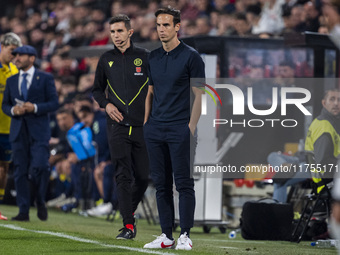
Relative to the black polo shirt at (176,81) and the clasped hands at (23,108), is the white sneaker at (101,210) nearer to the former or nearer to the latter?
the clasped hands at (23,108)

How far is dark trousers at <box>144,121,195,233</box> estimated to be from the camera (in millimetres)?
7898

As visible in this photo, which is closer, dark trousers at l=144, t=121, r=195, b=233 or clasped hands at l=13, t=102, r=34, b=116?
dark trousers at l=144, t=121, r=195, b=233

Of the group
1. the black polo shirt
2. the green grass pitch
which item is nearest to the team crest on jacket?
the black polo shirt

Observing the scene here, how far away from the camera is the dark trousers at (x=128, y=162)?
8.98 m

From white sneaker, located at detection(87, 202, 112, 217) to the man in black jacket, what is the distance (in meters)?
5.55

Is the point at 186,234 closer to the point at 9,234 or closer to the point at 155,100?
the point at 155,100

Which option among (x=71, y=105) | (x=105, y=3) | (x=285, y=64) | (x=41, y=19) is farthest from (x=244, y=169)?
(x=41, y=19)

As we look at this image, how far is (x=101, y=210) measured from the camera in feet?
48.4

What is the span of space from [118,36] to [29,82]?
2.81 m

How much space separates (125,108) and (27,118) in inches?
107

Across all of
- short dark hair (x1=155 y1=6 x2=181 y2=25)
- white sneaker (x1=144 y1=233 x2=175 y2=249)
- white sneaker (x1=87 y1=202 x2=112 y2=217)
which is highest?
short dark hair (x1=155 y1=6 x2=181 y2=25)

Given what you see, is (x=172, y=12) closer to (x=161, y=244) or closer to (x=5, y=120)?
(x=161, y=244)

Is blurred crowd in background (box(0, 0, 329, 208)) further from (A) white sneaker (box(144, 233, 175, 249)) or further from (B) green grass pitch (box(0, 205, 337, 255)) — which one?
(A) white sneaker (box(144, 233, 175, 249))

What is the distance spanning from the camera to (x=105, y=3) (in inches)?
940
